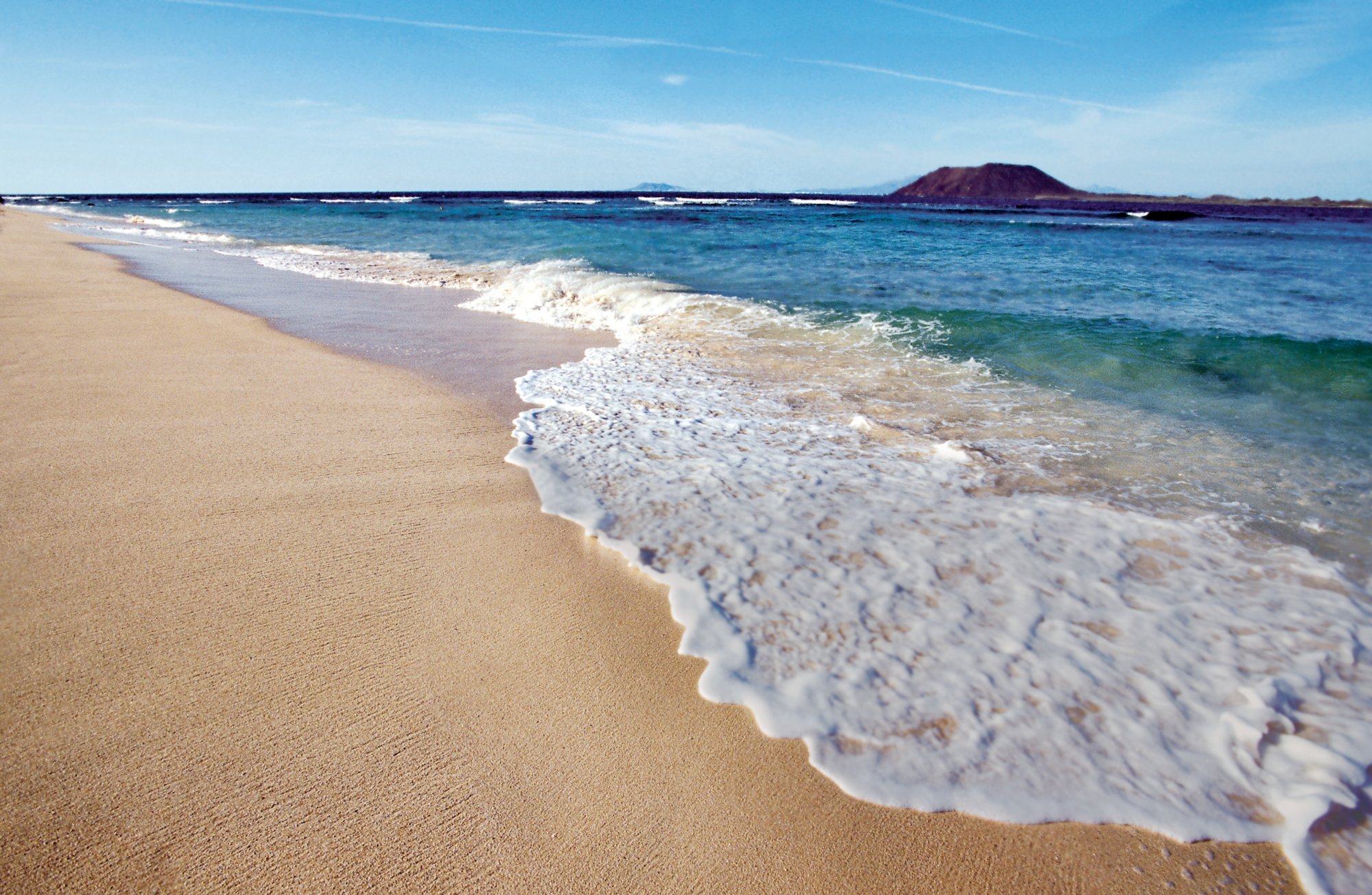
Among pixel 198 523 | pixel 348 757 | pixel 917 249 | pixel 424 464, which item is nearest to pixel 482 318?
pixel 424 464

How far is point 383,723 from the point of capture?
6.42 feet

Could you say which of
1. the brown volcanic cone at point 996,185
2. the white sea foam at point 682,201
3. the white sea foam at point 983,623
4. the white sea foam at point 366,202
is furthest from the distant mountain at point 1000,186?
the white sea foam at point 983,623

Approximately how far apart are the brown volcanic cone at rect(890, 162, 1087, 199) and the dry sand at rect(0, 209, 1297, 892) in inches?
4309

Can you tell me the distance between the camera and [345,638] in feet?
7.52

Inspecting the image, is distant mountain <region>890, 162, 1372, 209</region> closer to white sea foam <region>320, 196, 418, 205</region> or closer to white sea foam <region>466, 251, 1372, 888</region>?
white sea foam <region>320, 196, 418, 205</region>

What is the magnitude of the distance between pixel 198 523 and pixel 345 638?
119cm

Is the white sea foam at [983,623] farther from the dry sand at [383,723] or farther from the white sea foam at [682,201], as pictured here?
the white sea foam at [682,201]

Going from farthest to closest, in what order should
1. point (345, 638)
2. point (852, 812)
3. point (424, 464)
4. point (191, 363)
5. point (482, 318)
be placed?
point (482, 318), point (191, 363), point (424, 464), point (345, 638), point (852, 812)

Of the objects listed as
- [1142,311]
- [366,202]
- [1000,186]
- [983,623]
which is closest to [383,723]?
[983,623]

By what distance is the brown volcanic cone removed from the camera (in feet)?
334

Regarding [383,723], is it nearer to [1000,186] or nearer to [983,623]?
[983,623]

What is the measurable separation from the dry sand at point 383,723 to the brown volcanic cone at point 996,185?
359ft

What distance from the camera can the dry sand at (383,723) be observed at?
5.24ft

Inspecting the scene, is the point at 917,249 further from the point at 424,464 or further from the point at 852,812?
the point at 852,812
